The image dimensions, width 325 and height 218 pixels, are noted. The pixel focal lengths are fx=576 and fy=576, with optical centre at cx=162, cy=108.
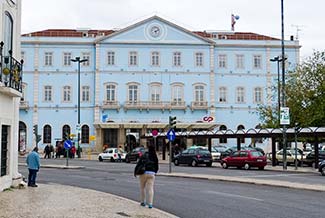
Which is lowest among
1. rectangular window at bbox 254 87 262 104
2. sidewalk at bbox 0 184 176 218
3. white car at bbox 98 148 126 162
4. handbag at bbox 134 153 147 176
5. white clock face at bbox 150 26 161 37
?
white car at bbox 98 148 126 162

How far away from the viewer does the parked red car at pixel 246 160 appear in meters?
38.0

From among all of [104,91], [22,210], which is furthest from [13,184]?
[104,91]

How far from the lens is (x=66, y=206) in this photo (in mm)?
15219

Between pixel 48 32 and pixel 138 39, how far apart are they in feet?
40.3

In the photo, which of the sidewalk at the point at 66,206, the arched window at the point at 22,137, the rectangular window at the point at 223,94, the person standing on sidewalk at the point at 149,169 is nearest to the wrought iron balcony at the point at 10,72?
the sidewalk at the point at 66,206

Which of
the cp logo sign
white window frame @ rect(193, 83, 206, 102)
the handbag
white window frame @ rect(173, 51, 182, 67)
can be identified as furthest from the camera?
white window frame @ rect(193, 83, 206, 102)

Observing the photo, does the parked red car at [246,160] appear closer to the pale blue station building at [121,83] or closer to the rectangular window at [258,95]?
the pale blue station building at [121,83]

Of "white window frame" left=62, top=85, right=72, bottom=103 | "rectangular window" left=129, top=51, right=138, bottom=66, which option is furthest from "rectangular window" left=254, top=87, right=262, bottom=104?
"white window frame" left=62, top=85, right=72, bottom=103

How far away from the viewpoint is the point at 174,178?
1137 inches

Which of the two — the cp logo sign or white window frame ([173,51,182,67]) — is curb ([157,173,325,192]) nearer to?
the cp logo sign

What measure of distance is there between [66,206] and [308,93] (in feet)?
106

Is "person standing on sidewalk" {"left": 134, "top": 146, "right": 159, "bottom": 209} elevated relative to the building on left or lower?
lower

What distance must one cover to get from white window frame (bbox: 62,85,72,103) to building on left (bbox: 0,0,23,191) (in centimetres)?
5204

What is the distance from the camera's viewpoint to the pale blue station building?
234 feet
